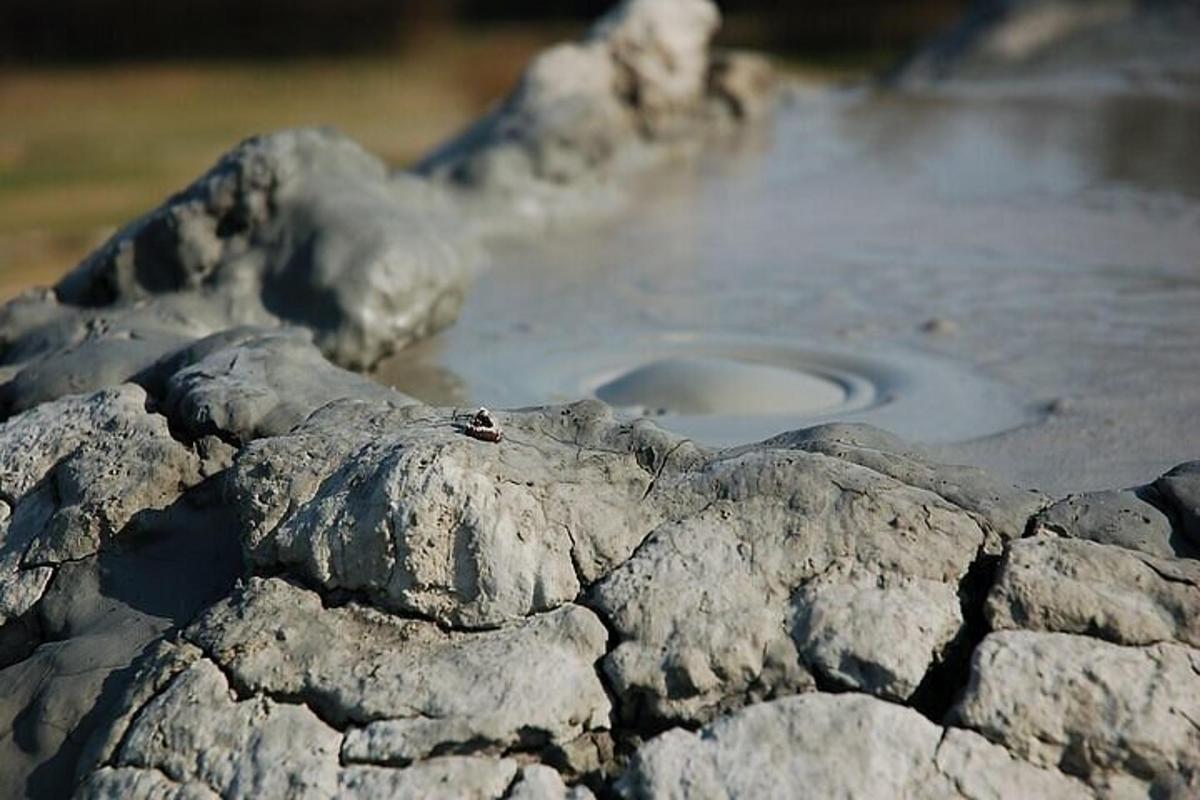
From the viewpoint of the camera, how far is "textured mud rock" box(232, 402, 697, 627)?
2287mm

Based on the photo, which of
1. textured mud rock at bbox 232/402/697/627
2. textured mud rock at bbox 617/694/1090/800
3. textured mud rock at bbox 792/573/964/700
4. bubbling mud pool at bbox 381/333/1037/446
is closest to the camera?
textured mud rock at bbox 617/694/1090/800

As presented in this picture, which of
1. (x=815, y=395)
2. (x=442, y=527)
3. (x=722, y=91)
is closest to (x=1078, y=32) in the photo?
(x=722, y=91)

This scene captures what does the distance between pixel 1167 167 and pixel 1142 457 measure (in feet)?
13.5

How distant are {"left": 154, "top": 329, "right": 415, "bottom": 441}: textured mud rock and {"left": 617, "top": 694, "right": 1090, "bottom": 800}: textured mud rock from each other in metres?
0.96

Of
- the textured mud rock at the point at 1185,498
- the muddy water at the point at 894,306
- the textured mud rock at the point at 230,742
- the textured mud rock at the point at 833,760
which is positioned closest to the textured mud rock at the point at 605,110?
the muddy water at the point at 894,306

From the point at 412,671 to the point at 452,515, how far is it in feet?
0.74

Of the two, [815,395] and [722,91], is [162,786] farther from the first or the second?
[722,91]

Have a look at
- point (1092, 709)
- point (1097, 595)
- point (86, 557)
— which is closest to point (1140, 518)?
point (1097, 595)

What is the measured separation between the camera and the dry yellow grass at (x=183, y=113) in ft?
29.3

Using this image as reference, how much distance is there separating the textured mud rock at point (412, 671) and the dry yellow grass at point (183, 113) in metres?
5.90

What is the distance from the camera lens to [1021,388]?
13.1 feet

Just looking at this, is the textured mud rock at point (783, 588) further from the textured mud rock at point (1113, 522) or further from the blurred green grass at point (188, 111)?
the blurred green grass at point (188, 111)

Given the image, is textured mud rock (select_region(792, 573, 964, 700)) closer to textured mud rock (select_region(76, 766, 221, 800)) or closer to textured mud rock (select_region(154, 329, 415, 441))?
textured mud rock (select_region(76, 766, 221, 800))

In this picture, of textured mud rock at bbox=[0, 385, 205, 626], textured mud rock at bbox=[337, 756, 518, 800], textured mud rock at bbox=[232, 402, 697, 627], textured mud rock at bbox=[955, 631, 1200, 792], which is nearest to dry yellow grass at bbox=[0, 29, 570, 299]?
textured mud rock at bbox=[0, 385, 205, 626]
